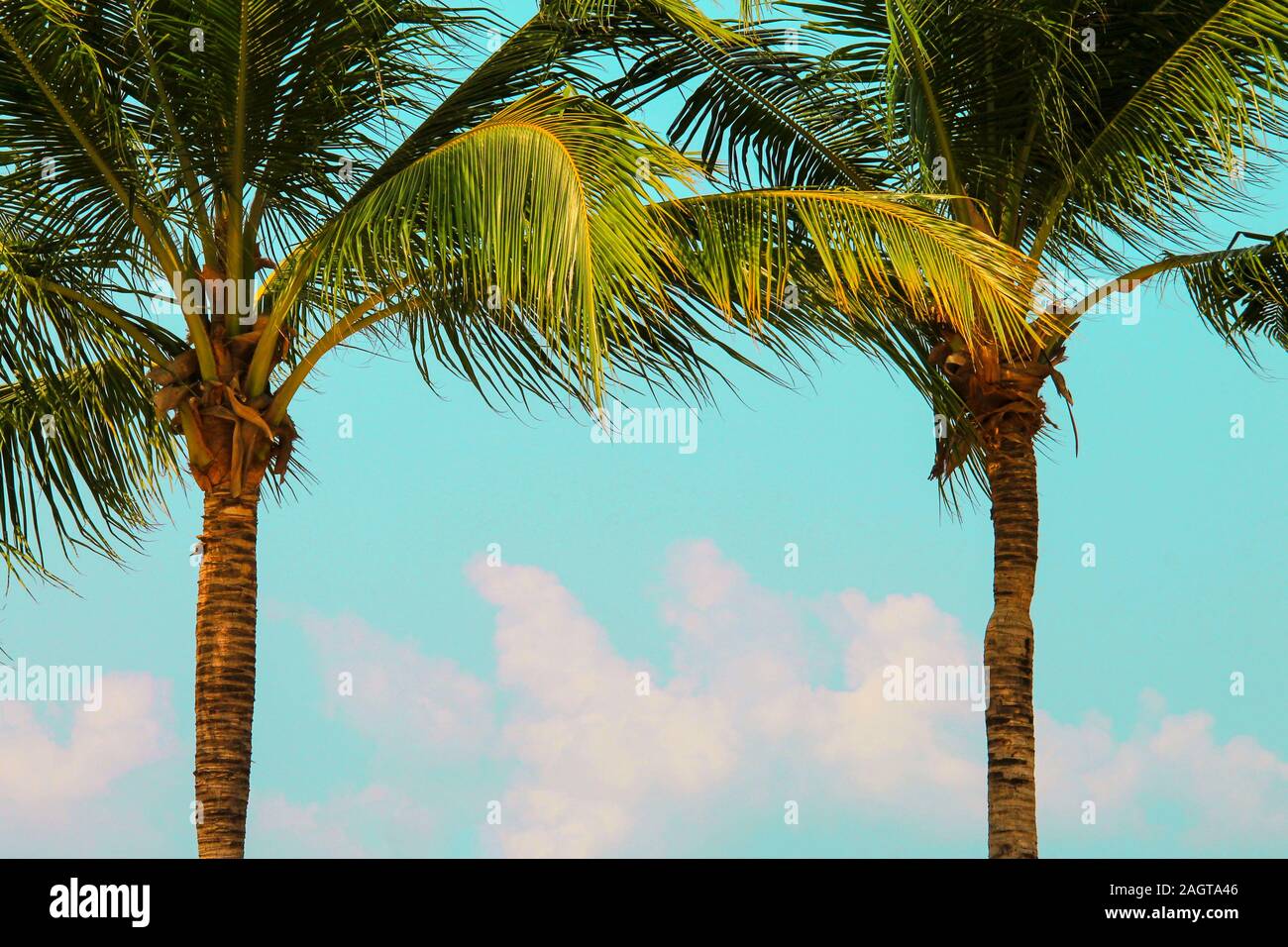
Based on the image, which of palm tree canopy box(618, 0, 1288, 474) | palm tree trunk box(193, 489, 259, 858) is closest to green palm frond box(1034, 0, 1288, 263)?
palm tree canopy box(618, 0, 1288, 474)

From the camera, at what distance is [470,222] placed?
7.50 m

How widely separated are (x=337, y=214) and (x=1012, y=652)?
5193 mm

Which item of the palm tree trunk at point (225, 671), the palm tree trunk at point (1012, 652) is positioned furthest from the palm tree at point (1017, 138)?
the palm tree trunk at point (225, 671)

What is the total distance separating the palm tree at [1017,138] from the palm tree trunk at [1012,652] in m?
0.01

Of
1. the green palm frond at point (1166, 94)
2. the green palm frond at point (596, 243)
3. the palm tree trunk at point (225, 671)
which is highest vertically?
the green palm frond at point (1166, 94)

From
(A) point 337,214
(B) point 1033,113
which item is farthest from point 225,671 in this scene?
(B) point 1033,113

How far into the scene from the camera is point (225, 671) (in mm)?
8914

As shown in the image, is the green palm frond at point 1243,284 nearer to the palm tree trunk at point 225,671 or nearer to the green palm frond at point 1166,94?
the green palm frond at point 1166,94

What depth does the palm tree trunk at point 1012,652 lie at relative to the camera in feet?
32.9

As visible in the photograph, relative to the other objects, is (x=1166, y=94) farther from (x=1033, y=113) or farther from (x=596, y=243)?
(x=596, y=243)

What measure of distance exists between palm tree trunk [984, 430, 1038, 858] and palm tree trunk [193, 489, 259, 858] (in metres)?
4.76

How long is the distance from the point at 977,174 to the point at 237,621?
569 centimetres
